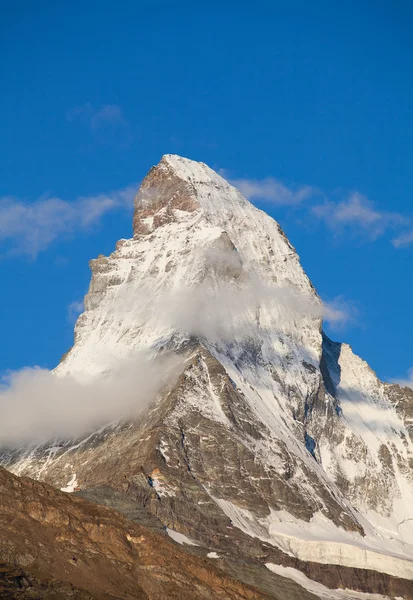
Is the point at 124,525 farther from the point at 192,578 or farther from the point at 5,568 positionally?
the point at 5,568

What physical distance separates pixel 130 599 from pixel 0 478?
27.9m

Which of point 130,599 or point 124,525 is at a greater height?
point 124,525

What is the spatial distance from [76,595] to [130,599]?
11.2m

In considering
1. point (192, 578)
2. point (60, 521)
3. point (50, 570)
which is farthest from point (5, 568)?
point (192, 578)

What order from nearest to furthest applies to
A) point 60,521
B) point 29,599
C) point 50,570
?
point 29,599
point 50,570
point 60,521

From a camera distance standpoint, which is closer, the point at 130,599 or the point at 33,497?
the point at 130,599

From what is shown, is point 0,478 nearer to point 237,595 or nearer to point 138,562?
point 138,562

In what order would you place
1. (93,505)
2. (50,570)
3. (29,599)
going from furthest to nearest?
(93,505)
(50,570)
(29,599)

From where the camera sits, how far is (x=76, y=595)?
523 feet

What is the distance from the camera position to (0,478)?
607 feet

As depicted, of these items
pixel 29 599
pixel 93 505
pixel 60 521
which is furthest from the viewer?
pixel 93 505

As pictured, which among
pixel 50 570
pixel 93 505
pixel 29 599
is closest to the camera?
pixel 29 599

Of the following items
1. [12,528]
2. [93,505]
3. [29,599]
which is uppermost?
[93,505]

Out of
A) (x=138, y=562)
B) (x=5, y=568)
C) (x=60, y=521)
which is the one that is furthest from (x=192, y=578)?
(x=5, y=568)
